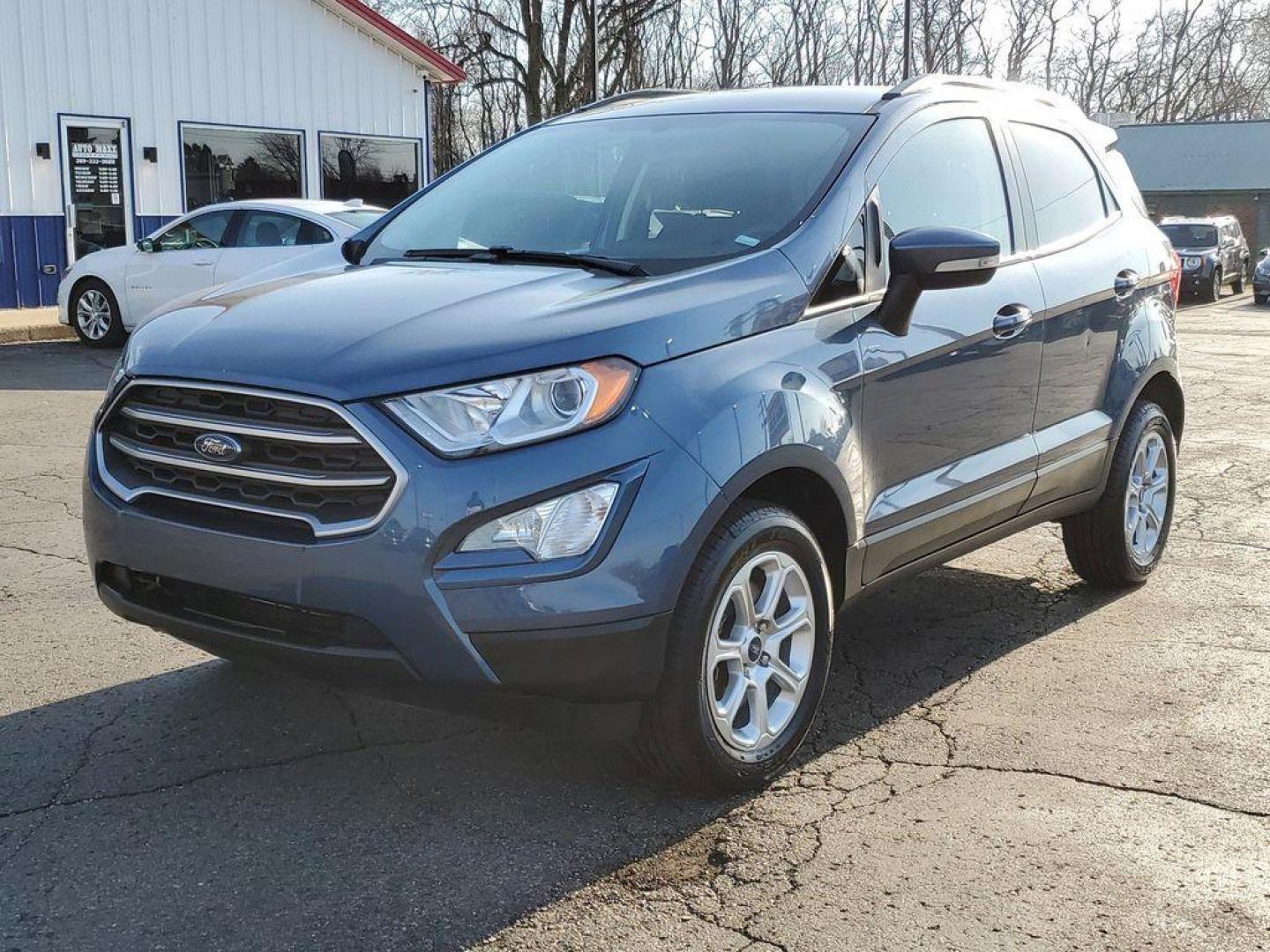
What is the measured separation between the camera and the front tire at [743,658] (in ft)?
11.1

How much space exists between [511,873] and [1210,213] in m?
57.3

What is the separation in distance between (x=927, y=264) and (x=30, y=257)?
1653 cm

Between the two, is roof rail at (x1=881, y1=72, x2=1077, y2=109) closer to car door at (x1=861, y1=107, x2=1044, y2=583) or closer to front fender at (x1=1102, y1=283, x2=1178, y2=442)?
car door at (x1=861, y1=107, x2=1044, y2=583)

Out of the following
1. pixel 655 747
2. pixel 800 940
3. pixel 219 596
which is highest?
pixel 219 596

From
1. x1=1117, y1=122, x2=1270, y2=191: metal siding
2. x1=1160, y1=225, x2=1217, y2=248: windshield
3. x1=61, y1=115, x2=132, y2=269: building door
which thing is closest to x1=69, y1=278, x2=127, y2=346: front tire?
→ x1=61, y1=115, x2=132, y2=269: building door

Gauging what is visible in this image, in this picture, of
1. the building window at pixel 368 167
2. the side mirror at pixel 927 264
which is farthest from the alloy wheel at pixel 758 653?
the building window at pixel 368 167

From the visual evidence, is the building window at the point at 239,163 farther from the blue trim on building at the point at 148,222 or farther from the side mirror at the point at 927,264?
the side mirror at the point at 927,264

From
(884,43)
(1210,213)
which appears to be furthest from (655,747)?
(884,43)

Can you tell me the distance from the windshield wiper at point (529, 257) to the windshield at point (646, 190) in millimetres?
52

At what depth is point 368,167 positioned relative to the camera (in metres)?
21.9

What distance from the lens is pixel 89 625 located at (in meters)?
5.09

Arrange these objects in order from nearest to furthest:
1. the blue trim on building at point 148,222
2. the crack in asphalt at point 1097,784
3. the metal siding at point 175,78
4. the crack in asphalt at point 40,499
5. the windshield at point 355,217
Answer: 1. the crack in asphalt at point 1097,784
2. the crack in asphalt at point 40,499
3. the windshield at point 355,217
4. the metal siding at point 175,78
5. the blue trim on building at point 148,222

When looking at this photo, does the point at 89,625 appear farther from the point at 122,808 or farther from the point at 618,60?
the point at 618,60

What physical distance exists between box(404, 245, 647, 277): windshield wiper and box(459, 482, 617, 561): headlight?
84 cm
